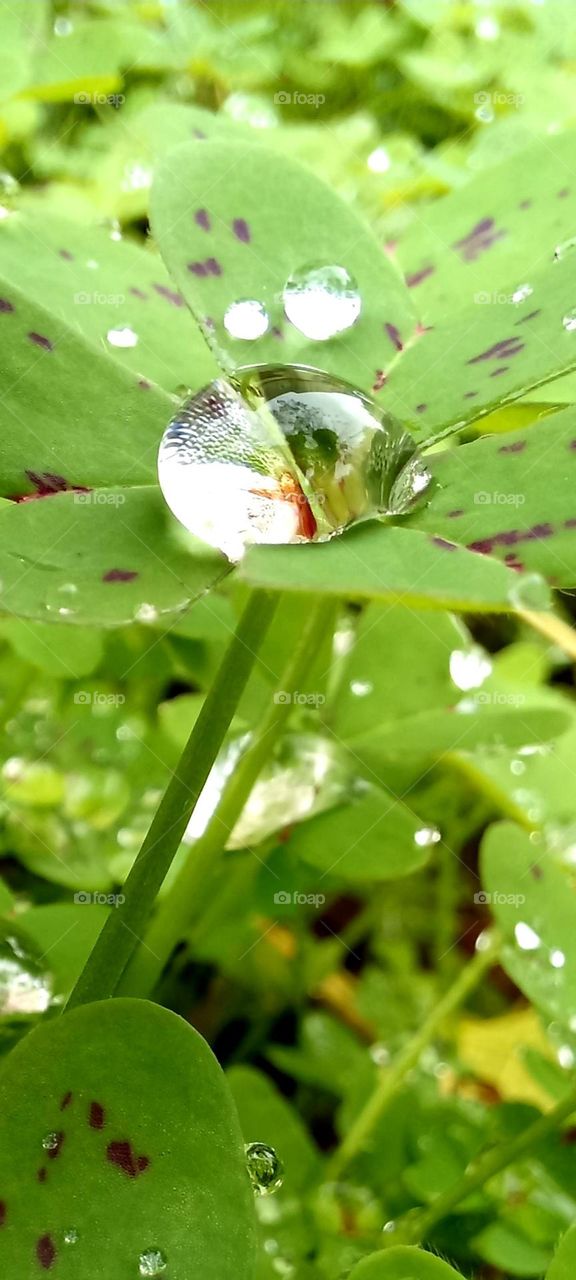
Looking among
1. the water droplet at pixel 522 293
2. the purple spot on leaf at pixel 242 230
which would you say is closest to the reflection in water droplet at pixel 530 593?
the water droplet at pixel 522 293

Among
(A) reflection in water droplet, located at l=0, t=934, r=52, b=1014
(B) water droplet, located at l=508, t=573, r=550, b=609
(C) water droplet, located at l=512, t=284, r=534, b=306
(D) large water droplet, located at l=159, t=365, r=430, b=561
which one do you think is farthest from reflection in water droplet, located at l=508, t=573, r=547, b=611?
(A) reflection in water droplet, located at l=0, t=934, r=52, b=1014

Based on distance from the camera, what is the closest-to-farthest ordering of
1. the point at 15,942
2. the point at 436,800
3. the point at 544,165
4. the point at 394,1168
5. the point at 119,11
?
1. the point at 15,942
2. the point at 544,165
3. the point at 394,1168
4. the point at 436,800
5. the point at 119,11

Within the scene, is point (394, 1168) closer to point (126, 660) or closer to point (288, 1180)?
point (288, 1180)

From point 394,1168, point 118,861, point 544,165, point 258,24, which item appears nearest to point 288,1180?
point 394,1168

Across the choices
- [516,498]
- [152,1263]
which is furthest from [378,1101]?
[516,498]

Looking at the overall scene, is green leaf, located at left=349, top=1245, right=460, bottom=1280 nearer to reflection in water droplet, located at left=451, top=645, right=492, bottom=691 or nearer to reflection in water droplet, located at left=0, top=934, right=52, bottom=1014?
reflection in water droplet, located at left=0, top=934, right=52, bottom=1014
